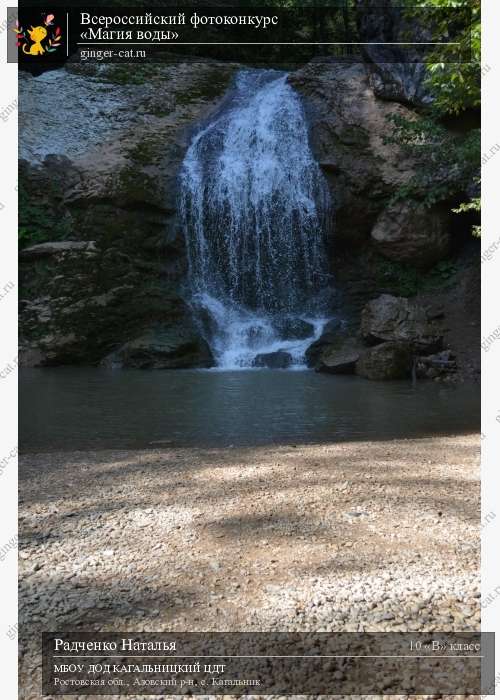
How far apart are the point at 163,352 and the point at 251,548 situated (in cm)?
974

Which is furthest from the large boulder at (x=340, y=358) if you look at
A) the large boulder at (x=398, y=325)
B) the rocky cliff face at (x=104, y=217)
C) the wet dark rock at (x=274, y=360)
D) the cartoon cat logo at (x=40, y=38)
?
the cartoon cat logo at (x=40, y=38)

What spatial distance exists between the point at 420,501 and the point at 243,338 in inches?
379

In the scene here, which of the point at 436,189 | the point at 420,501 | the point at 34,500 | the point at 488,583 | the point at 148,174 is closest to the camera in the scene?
the point at 488,583

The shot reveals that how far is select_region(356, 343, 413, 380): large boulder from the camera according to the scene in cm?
964

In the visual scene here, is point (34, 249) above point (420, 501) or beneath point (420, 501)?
above

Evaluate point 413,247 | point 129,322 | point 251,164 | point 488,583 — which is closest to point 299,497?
point 488,583

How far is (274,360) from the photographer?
11273mm

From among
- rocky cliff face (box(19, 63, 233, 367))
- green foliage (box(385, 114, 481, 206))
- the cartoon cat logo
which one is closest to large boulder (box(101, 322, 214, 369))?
rocky cliff face (box(19, 63, 233, 367))

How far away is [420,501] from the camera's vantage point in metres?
2.86

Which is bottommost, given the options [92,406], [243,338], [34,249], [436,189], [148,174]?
[92,406]

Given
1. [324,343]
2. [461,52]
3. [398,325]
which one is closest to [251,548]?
[461,52]

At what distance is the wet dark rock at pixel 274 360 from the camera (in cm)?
1119

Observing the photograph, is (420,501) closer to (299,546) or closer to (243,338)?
(299,546)

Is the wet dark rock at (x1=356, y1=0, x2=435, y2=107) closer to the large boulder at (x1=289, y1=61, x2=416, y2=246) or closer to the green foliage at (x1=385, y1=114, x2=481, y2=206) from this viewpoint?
the large boulder at (x1=289, y1=61, x2=416, y2=246)
